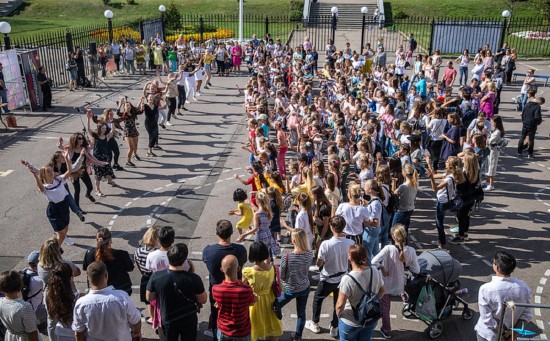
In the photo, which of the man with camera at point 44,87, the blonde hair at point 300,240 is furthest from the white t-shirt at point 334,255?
the man with camera at point 44,87

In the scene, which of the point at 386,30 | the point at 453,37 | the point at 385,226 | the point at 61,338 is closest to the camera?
the point at 61,338

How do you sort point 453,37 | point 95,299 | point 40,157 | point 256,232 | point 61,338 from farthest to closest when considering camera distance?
point 453,37, point 40,157, point 256,232, point 61,338, point 95,299

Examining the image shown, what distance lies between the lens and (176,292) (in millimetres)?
5637

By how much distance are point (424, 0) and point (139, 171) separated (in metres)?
39.7

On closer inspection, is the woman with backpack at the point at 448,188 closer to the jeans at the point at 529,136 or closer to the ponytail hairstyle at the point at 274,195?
the ponytail hairstyle at the point at 274,195

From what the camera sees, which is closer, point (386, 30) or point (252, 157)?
point (252, 157)

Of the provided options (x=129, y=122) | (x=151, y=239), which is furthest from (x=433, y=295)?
(x=129, y=122)

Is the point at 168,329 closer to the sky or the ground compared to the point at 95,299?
closer to the ground

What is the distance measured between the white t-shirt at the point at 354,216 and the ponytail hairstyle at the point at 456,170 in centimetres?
236

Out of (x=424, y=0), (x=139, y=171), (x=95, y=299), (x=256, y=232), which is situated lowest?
(x=139, y=171)

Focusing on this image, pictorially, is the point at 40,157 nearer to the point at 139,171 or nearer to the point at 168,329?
the point at 139,171

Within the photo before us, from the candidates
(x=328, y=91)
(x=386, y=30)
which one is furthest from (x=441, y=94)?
(x=386, y=30)

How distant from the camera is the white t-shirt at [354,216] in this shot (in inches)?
312

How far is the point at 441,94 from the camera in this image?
16.4 m
